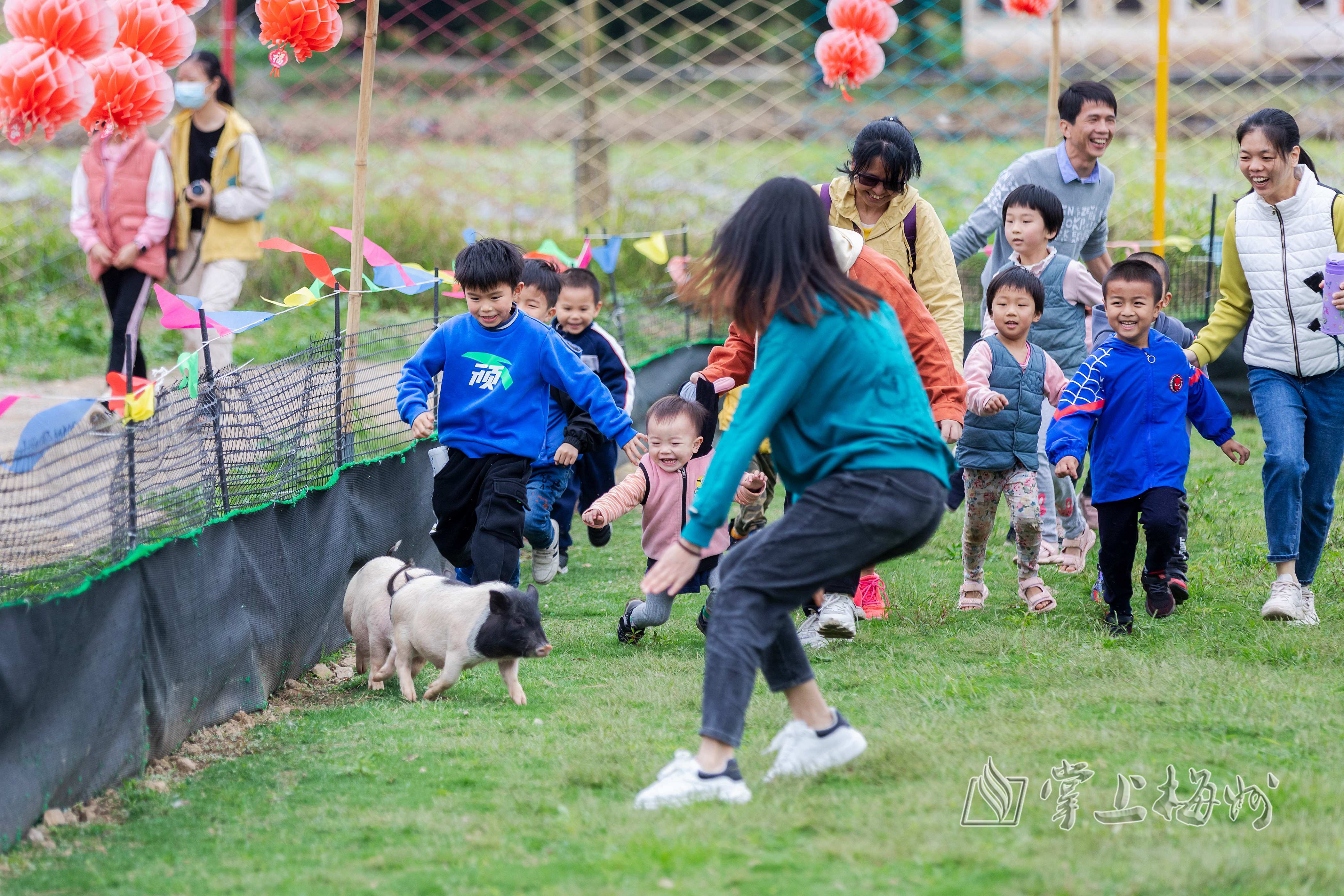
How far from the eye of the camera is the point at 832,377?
356 centimetres

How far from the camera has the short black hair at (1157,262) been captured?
5.64 meters

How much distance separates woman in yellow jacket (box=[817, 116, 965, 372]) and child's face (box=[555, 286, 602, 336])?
1.73 m

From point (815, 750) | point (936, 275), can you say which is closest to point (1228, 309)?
point (936, 275)

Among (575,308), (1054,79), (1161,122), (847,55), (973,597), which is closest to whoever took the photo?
(973,597)

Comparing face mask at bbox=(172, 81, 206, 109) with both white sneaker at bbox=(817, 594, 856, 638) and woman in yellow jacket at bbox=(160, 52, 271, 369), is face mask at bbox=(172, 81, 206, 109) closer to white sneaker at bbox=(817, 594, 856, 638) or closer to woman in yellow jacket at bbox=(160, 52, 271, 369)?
woman in yellow jacket at bbox=(160, 52, 271, 369)

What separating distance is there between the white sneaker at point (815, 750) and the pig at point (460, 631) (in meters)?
1.17

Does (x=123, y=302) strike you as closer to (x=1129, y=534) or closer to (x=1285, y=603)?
(x=1129, y=534)

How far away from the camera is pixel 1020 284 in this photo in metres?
5.75

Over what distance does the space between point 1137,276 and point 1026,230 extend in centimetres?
93

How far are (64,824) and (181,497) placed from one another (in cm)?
114

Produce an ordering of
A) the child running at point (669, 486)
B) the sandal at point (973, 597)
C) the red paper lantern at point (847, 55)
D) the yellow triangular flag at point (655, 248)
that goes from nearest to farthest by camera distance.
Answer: the child running at point (669, 486) → the sandal at point (973, 597) → the red paper lantern at point (847, 55) → the yellow triangular flag at point (655, 248)

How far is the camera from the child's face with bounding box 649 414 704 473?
17.7 feet

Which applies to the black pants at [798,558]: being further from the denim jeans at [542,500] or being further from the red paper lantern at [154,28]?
the red paper lantern at [154,28]

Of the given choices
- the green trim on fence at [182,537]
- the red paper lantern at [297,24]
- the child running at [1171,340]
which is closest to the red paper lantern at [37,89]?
the green trim on fence at [182,537]
